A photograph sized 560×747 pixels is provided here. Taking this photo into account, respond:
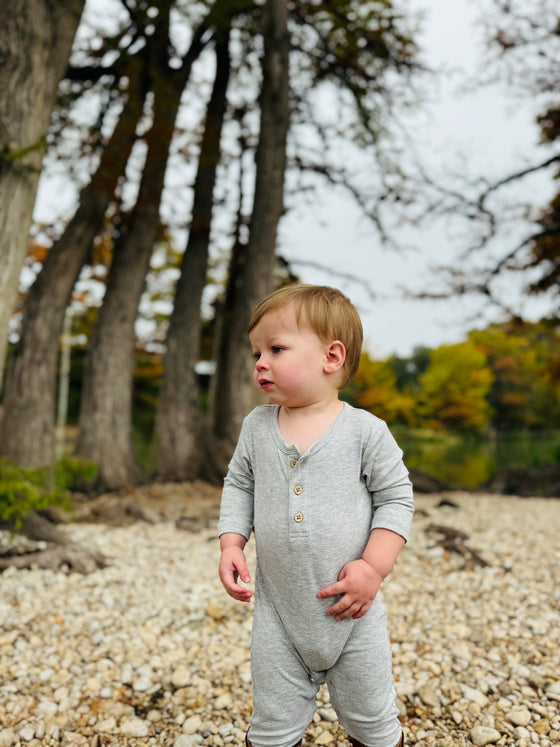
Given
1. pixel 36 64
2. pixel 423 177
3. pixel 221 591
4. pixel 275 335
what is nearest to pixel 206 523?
pixel 221 591

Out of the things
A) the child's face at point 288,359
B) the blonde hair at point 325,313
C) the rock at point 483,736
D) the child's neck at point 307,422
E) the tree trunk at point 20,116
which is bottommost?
the rock at point 483,736

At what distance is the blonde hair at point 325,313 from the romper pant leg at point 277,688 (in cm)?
73

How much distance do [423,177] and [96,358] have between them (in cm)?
580

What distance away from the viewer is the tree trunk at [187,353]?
7586mm

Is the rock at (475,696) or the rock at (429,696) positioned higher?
the rock at (475,696)

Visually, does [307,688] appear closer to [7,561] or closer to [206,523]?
[7,561]

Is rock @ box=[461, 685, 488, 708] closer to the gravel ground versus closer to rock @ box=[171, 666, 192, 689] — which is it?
the gravel ground

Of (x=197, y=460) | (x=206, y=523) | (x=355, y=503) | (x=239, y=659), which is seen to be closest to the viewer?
(x=355, y=503)

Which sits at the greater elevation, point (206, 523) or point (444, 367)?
point (444, 367)

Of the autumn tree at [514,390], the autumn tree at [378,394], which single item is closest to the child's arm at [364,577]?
the autumn tree at [378,394]

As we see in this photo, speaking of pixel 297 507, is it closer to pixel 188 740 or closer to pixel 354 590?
pixel 354 590

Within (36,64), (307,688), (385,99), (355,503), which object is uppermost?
(385,99)

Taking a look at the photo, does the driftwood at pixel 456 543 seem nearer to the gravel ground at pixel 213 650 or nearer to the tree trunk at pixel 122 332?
the gravel ground at pixel 213 650

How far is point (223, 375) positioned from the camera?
336 inches
